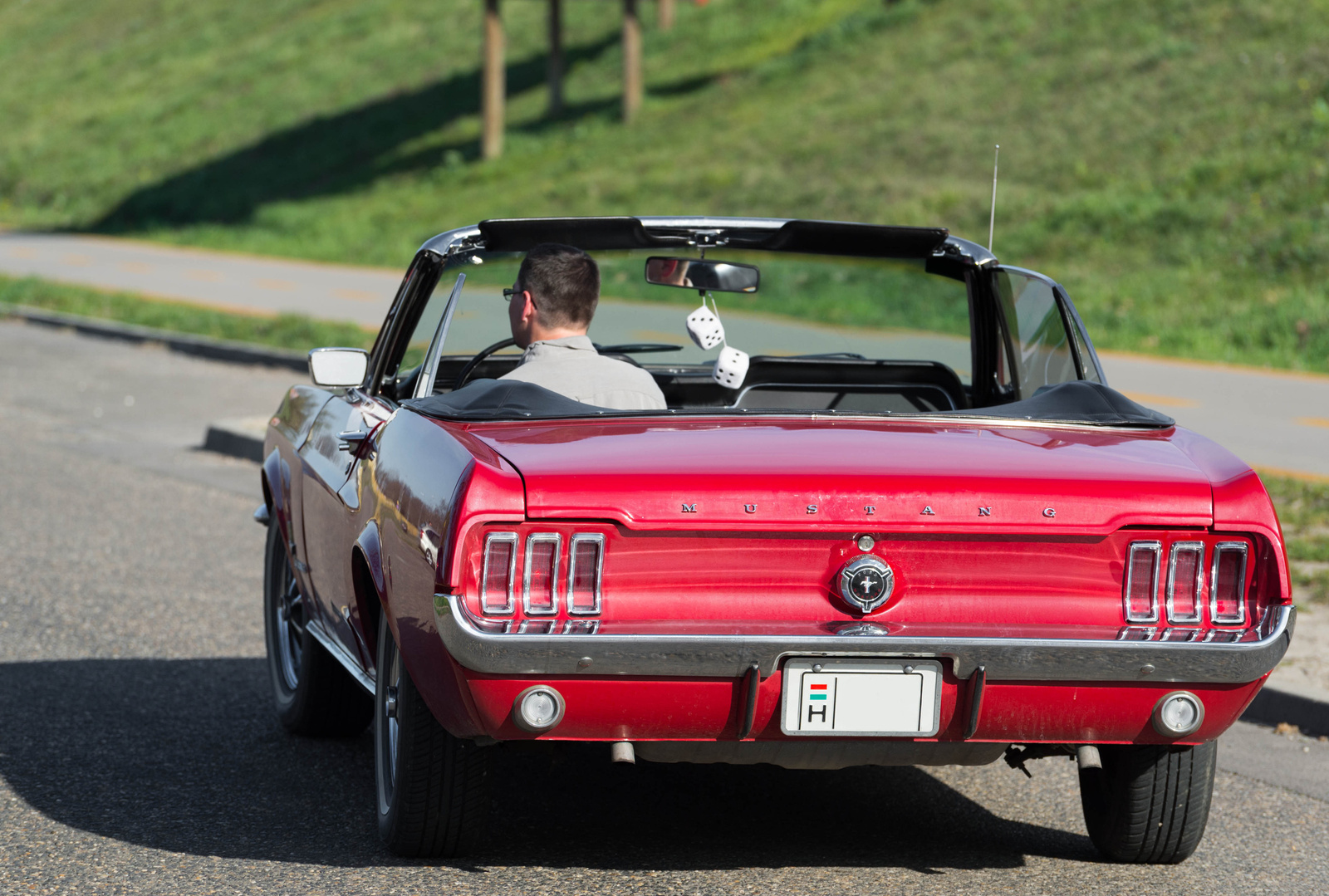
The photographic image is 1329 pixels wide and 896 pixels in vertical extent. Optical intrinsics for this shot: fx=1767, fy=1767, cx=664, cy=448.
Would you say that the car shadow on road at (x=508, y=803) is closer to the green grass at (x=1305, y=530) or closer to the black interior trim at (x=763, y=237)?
the black interior trim at (x=763, y=237)

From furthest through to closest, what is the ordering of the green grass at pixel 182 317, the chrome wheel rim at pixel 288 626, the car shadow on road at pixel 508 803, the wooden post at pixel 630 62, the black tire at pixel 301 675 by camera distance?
the wooden post at pixel 630 62 → the green grass at pixel 182 317 → the chrome wheel rim at pixel 288 626 → the black tire at pixel 301 675 → the car shadow on road at pixel 508 803

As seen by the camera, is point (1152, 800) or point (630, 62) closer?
point (1152, 800)

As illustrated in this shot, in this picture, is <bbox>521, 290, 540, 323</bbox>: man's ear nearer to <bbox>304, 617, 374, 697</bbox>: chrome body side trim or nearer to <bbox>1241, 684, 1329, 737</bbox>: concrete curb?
<bbox>304, 617, 374, 697</bbox>: chrome body side trim

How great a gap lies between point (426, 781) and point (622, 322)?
2.45 m

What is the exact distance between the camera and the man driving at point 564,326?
4.61 m

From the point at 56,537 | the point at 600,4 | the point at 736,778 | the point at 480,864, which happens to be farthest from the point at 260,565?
the point at 600,4

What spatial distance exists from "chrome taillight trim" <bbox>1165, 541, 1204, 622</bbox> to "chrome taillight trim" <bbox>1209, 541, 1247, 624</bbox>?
1.0 inches

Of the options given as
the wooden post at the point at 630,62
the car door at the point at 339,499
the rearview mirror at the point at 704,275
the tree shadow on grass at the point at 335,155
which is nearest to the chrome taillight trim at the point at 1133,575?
the rearview mirror at the point at 704,275

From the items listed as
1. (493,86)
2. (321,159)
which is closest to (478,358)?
(493,86)

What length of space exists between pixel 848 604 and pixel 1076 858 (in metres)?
1.24

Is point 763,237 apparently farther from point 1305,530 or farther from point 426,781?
point 1305,530

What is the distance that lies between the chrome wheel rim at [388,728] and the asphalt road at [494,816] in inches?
6.3

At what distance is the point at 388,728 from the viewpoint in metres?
4.31

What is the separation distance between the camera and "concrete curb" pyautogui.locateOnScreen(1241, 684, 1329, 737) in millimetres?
5875
